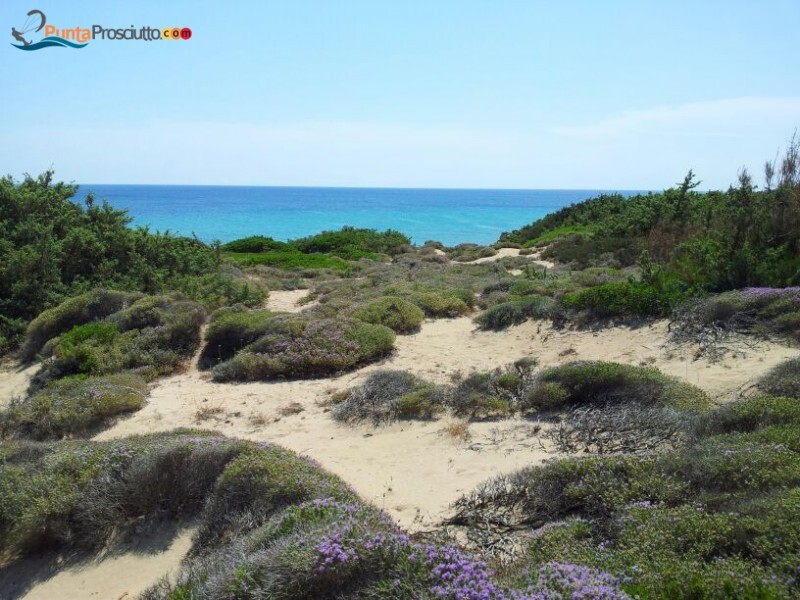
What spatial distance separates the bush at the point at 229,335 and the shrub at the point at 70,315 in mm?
3213

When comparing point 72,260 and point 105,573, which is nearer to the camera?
point 105,573

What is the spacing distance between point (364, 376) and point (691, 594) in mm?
7447

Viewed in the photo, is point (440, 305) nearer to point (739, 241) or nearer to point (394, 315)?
point (394, 315)

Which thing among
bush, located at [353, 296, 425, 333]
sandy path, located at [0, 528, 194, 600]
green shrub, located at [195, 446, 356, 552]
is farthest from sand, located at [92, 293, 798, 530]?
sandy path, located at [0, 528, 194, 600]

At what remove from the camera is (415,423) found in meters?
8.07

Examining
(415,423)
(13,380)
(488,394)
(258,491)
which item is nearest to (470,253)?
(13,380)

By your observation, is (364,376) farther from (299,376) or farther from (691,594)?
(691,594)

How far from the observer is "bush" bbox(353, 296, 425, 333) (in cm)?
1300

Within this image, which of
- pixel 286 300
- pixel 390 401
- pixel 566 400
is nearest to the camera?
pixel 566 400

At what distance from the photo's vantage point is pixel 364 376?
1035cm

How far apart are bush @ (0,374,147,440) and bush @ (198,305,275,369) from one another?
216 cm

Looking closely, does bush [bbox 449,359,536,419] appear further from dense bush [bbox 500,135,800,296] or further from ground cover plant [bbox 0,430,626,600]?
dense bush [bbox 500,135,800,296]

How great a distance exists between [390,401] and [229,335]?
16.2 ft

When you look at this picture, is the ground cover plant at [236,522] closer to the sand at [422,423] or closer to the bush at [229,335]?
the sand at [422,423]
